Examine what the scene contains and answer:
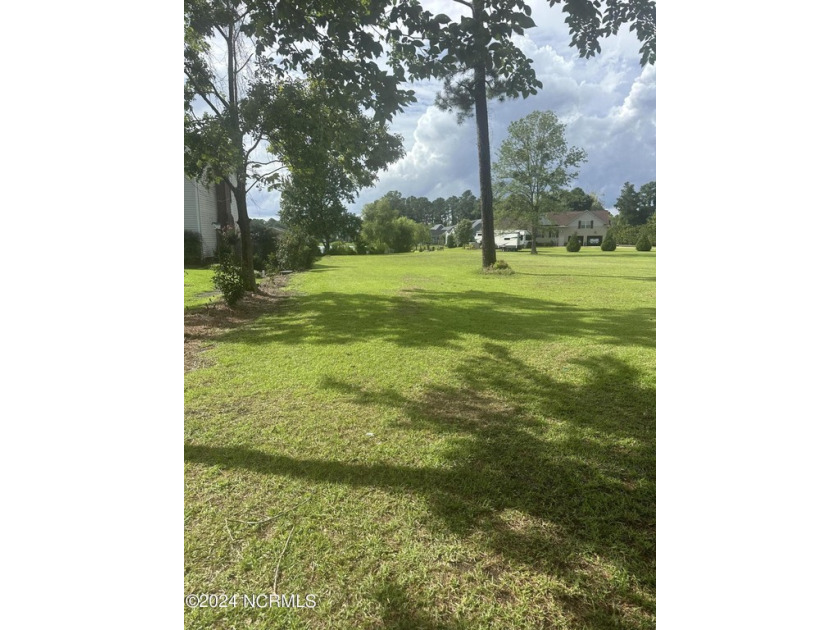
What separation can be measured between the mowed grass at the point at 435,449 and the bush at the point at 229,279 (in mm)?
589

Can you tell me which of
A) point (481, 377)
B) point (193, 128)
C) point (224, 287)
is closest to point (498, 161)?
point (481, 377)

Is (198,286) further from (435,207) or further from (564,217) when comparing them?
(564,217)

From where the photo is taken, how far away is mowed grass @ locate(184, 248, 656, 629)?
4.57 feet

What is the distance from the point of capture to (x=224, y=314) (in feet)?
14.3

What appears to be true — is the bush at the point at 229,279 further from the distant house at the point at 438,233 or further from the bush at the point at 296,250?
the distant house at the point at 438,233

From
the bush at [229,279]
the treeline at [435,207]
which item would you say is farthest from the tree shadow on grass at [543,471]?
the bush at [229,279]

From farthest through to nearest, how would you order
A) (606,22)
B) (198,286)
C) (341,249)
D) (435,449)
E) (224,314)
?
1. (224,314)
2. (198,286)
3. (341,249)
4. (606,22)
5. (435,449)

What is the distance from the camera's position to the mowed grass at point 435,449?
139cm

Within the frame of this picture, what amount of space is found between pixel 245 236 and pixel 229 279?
1189 mm

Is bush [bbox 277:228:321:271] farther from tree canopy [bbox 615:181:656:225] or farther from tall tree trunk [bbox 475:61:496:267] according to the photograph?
tree canopy [bbox 615:181:656:225]

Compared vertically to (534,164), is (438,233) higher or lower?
lower

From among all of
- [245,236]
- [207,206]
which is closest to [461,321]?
[245,236]

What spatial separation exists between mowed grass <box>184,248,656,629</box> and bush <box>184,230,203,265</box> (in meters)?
0.75
